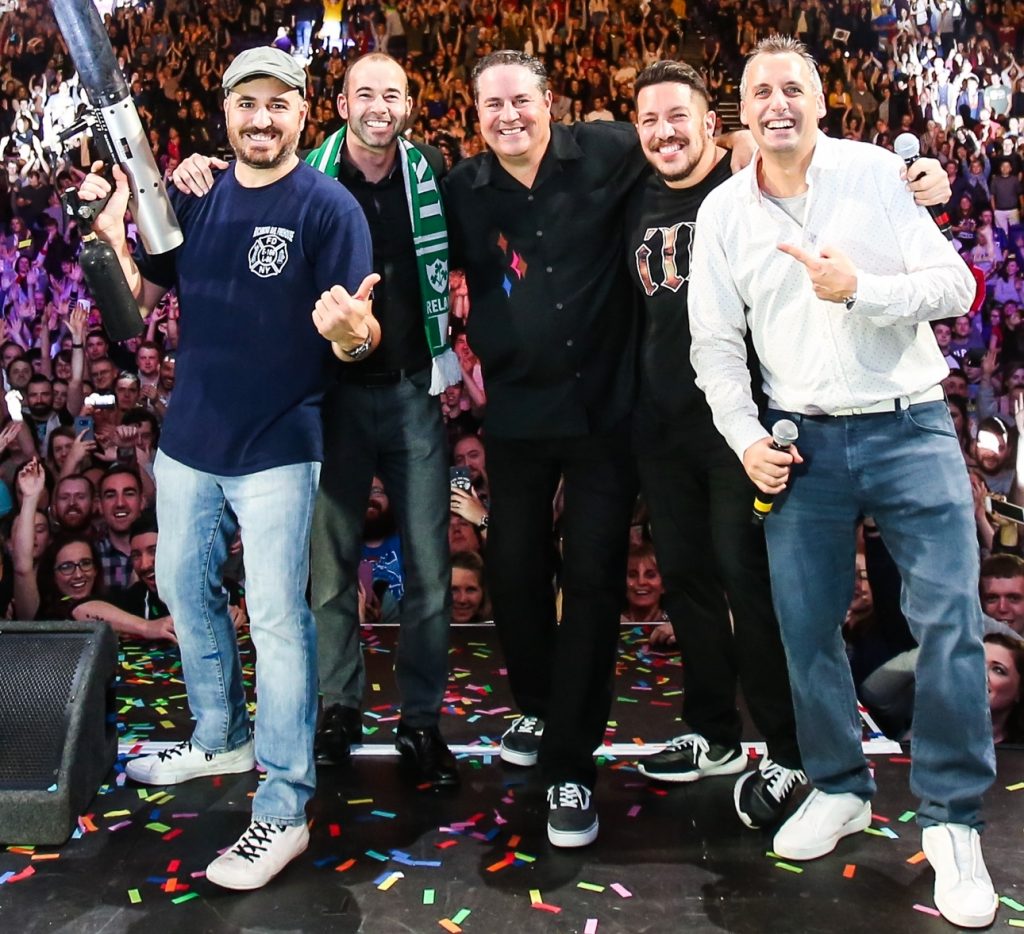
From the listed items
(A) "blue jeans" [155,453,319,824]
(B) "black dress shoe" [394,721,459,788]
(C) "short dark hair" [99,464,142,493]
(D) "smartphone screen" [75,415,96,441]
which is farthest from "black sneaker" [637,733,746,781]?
(D) "smartphone screen" [75,415,96,441]

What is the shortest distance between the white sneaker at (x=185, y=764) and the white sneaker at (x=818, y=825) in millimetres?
1505

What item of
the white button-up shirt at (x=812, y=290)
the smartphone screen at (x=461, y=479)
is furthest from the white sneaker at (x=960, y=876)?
the smartphone screen at (x=461, y=479)

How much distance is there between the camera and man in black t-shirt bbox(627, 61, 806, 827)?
8.89ft

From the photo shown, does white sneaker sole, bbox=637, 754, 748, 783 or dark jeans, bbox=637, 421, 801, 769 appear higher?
dark jeans, bbox=637, 421, 801, 769

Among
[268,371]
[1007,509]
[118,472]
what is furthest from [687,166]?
[118,472]

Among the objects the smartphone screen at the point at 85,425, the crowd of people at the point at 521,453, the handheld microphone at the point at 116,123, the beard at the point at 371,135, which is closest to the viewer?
the crowd of people at the point at 521,453

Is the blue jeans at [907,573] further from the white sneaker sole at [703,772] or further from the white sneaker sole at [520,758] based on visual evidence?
the white sneaker sole at [520,758]

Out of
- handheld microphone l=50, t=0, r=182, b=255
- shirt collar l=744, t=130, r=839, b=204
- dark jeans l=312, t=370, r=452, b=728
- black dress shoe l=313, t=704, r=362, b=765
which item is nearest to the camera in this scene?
shirt collar l=744, t=130, r=839, b=204

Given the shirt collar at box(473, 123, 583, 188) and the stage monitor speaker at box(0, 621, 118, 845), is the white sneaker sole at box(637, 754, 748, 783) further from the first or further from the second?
the shirt collar at box(473, 123, 583, 188)

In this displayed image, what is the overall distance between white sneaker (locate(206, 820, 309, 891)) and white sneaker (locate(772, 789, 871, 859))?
3.83 ft

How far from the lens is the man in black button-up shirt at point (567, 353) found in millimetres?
2807

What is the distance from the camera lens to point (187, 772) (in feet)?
10.3

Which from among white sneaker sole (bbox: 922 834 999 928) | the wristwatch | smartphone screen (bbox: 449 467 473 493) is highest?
the wristwatch

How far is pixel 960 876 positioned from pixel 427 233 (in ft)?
6.70
